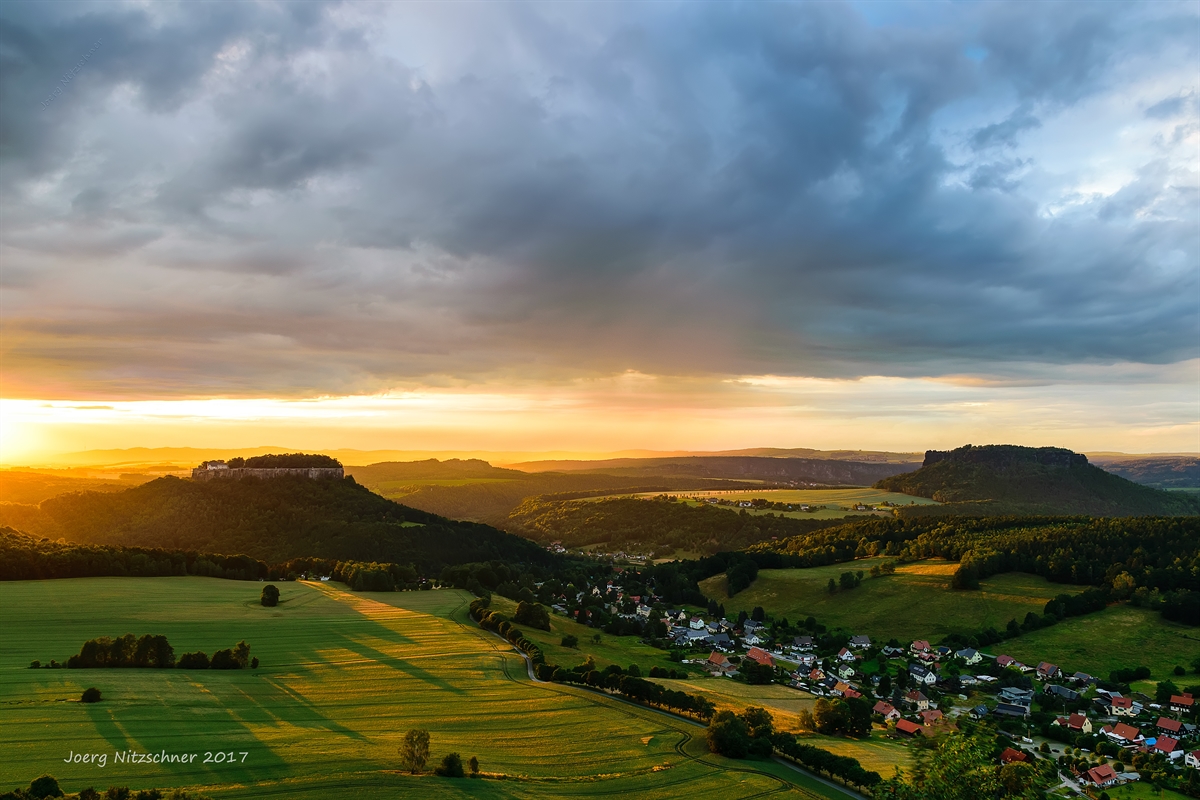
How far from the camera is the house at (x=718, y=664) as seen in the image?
8794 cm

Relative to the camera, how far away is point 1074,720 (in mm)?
69562

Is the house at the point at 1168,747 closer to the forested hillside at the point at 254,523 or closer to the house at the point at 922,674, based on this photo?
the house at the point at 922,674

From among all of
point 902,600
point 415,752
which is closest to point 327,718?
point 415,752

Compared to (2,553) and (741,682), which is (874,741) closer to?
(741,682)

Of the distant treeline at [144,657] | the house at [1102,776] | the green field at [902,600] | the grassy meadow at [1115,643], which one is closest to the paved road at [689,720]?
the house at [1102,776]

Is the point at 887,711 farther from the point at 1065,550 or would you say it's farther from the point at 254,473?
the point at 254,473

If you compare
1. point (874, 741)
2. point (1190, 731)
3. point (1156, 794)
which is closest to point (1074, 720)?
point (1190, 731)

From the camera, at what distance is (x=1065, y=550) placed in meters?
128

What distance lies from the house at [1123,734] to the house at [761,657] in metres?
35.4

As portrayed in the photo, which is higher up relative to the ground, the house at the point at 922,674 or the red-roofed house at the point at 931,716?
the red-roofed house at the point at 931,716

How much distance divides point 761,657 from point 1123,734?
4103cm

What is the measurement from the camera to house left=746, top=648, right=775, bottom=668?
91287 mm

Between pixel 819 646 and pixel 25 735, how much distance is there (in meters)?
96.4

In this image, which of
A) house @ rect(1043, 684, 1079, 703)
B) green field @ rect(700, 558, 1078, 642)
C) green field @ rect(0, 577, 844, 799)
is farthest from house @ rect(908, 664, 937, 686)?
green field @ rect(0, 577, 844, 799)
